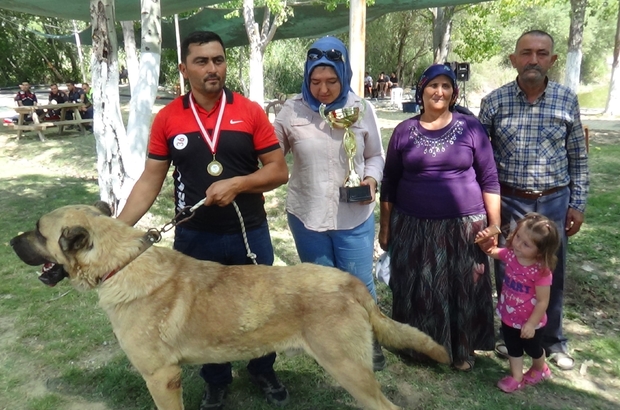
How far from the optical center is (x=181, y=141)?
2645 mm

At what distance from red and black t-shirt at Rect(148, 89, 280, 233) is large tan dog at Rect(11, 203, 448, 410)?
356mm

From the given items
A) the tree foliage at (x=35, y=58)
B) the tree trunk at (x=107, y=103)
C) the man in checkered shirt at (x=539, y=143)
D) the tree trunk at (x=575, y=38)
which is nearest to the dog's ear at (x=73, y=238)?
the man in checkered shirt at (x=539, y=143)

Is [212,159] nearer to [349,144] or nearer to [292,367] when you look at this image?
[349,144]

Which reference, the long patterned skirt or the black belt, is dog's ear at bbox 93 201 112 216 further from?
the black belt

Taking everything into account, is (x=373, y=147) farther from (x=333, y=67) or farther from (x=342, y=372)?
(x=342, y=372)

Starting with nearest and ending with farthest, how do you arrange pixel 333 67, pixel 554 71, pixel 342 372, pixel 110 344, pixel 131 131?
pixel 342 372
pixel 333 67
pixel 110 344
pixel 131 131
pixel 554 71

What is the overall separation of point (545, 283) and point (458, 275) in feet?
1.81

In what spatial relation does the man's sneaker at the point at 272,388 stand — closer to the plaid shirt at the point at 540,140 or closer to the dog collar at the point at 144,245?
the dog collar at the point at 144,245

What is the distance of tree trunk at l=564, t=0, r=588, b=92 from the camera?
1539 centimetres

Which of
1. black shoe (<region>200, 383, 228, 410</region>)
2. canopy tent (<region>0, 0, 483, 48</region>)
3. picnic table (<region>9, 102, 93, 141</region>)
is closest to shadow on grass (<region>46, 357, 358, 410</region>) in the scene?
black shoe (<region>200, 383, 228, 410</region>)

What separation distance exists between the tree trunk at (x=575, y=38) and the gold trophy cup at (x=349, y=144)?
601 inches

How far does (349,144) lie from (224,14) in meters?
10.4

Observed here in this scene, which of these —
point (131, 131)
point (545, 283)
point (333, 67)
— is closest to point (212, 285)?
point (333, 67)

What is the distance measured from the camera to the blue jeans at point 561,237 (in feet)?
11.1
